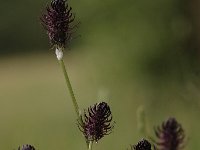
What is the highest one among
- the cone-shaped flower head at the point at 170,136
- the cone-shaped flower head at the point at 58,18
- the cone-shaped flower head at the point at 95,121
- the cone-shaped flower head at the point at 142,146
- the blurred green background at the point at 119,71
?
the blurred green background at the point at 119,71

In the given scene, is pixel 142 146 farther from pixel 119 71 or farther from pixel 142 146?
pixel 119 71

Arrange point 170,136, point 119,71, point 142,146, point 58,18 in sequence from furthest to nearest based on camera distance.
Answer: point 119,71
point 58,18
point 142,146
point 170,136

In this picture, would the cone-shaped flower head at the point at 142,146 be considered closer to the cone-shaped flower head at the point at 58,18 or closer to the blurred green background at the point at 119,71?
the cone-shaped flower head at the point at 58,18

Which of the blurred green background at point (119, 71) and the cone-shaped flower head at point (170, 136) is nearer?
the cone-shaped flower head at point (170, 136)

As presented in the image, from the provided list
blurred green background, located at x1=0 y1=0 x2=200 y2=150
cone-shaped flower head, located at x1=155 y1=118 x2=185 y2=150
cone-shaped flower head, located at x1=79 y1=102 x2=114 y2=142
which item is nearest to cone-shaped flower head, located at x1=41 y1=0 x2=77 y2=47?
cone-shaped flower head, located at x1=79 y1=102 x2=114 y2=142

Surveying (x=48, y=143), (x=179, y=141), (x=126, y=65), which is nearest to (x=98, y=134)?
(x=179, y=141)

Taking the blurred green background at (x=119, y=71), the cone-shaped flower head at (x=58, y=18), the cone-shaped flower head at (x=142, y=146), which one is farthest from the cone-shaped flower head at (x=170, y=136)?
the blurred green background at (x=119, y=71)

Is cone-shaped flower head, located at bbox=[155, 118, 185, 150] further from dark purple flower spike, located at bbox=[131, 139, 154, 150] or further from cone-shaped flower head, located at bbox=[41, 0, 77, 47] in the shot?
cone-shaped flower head, located at bbox=[41, 0, 77, 47]

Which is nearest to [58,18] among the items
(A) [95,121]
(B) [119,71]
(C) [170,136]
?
(A) [95,121]

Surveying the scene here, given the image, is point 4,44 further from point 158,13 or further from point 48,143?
point 48,143
